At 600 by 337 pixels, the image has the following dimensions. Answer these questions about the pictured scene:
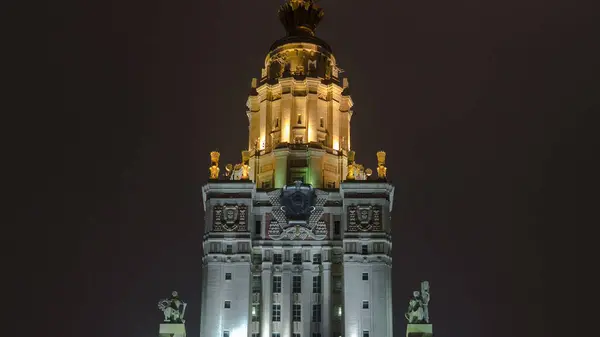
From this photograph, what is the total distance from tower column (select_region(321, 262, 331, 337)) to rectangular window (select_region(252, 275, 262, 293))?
4998 millimetres

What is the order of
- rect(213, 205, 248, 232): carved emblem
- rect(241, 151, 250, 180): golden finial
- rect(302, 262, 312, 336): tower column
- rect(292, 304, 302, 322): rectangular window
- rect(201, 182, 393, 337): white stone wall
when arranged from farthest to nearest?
rect(241, 151, 250, 180): golden finial
rect(213, 205, 248, 232): carved emblem
rect(292, 304, 302, 322): rectangular window
rect(302, 262, 312, 336): tower column
rect(201, 182, 393, 337): white stone wall

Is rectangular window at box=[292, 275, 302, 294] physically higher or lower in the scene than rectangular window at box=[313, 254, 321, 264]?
lower

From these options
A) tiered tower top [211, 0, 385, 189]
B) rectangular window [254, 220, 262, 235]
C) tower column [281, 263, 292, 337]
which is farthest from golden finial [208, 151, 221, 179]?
tower column [281, 263, 292, 337]

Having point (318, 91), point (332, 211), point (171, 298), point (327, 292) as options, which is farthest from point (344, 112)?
point (171, 298)

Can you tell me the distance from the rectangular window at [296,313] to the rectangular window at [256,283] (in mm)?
3143

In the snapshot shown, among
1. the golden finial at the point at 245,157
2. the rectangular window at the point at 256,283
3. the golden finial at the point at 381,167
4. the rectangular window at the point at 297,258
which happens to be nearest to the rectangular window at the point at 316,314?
the rectangular window at the point at 297,258

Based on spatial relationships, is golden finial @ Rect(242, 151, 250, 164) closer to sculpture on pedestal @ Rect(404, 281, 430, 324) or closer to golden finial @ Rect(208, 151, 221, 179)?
golden finial @ Rect(208, 151, 221, 179)

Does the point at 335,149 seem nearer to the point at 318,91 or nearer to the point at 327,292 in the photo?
the point at 318,91

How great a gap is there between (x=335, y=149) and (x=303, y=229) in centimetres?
956

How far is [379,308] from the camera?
276 ft

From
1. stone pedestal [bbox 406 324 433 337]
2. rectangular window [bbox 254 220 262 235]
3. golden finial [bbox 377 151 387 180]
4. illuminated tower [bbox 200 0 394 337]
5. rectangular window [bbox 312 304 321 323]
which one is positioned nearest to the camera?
stone pedestal [bbox 406 324 433 337]

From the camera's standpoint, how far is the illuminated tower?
278ft

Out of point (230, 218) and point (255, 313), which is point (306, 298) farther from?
point (230, 218)

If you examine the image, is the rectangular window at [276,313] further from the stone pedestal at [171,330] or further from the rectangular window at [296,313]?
the stone pedestal at [171,330]
